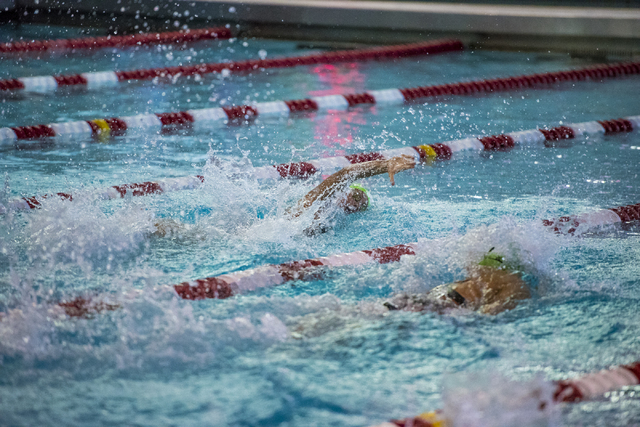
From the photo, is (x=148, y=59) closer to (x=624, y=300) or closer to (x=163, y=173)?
(x=163, y=173)

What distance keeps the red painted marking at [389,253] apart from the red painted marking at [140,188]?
155cm

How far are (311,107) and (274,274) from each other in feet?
12.2

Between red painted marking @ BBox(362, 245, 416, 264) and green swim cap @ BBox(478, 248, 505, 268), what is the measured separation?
0.55 m

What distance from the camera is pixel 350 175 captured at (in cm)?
330

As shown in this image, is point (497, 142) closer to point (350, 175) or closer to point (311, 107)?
point (311, 107)

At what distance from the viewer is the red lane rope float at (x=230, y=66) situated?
23.1 feet

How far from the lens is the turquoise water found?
2225mm

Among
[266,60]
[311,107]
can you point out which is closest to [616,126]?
[311,107]

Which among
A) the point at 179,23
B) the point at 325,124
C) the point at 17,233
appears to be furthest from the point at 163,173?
the point at 179,23

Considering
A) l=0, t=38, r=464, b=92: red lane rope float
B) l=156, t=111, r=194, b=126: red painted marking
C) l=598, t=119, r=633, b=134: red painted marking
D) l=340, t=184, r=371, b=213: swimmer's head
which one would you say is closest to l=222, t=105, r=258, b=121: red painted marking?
l=156, t=111, r=194, b=126: red painted marking

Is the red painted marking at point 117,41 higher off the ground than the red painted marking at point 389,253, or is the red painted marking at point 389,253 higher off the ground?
the red painted marking at point 117,41

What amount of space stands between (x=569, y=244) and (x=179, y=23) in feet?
29.1

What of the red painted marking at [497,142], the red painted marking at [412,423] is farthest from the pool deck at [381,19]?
the red painted marking at [412,423]

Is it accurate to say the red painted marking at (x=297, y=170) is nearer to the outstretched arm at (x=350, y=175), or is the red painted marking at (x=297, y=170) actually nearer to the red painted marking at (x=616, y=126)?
the outstretched arm at (x=350, y=175)
